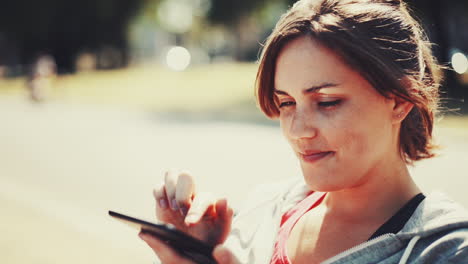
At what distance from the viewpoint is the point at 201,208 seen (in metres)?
1.55

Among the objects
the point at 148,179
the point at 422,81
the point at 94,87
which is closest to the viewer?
the point at 422,81

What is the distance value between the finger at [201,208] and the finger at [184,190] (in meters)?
0.05

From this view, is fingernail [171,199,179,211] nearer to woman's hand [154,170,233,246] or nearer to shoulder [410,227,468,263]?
woman's hand [154,170,233,246]

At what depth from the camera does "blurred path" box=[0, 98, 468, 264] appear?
4.66 metres

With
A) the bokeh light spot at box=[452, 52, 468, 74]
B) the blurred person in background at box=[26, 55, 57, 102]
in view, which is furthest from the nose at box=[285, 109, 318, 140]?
the blurred person in background at box=[26, 55, 57, 102]

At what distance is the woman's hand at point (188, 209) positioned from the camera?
5.41 ft

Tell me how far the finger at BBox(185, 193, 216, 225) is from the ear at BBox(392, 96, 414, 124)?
676 mm

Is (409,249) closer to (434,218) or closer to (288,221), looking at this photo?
(434,218)

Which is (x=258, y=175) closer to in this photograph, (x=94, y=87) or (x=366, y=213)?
(x=366, y=213)

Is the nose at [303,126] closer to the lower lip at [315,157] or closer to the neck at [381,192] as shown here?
the lower lip at [315,157]

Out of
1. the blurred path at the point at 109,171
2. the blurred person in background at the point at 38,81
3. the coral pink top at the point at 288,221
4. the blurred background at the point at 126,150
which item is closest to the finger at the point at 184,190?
Answer: the coral pink top at the point at 288,221

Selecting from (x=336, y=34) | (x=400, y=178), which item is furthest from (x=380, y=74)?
(x=400, y=178)

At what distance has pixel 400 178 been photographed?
67.4 inches

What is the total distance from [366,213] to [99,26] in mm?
38855
